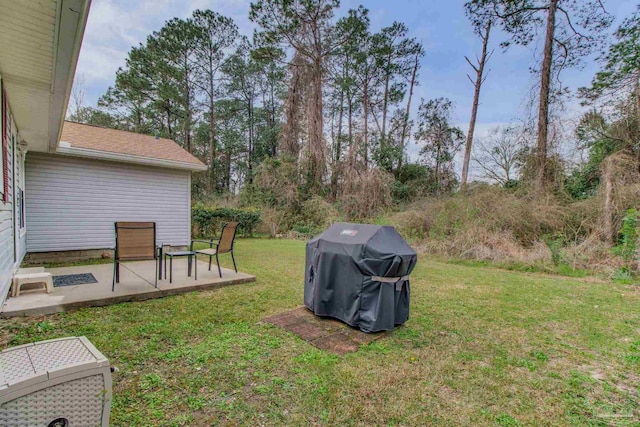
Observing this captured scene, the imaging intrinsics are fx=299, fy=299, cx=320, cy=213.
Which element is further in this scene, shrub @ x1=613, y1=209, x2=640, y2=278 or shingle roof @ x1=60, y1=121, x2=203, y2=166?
shingle roof @ x1=60, y1=121, x2=203, y2=166

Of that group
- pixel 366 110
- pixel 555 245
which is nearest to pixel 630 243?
pixel 555 245

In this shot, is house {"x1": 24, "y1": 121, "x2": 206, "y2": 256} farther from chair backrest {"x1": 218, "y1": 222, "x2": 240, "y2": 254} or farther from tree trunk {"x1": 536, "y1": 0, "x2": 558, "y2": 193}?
tree trunk {"x1": 536, "y1": 0, "x2": 558, "y2": 193}

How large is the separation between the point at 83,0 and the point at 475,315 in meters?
4.61

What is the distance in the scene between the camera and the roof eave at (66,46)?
6.33ft

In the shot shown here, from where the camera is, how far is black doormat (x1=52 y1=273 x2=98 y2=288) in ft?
13.9

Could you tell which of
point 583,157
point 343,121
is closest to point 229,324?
point 583,157

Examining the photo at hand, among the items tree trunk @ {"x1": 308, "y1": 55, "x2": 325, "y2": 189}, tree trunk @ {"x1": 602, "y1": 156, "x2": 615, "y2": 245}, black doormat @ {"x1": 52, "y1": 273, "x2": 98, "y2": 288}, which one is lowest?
black doormat @ {"x1": 52, "y1": 273, "x2": 98, "y2": 288}

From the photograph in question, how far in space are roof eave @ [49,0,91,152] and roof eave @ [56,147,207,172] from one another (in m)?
2.85

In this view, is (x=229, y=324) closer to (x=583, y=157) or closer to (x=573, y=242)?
(x=573, y=242)

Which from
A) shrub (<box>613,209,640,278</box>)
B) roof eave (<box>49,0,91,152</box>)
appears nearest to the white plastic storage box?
roof eave (<box>49,0,91,152</box>)

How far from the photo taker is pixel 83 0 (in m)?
1.84

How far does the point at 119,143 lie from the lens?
24.6 feet

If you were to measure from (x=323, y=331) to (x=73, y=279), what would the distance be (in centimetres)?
404

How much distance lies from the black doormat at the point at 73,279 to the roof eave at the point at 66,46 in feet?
7.70
